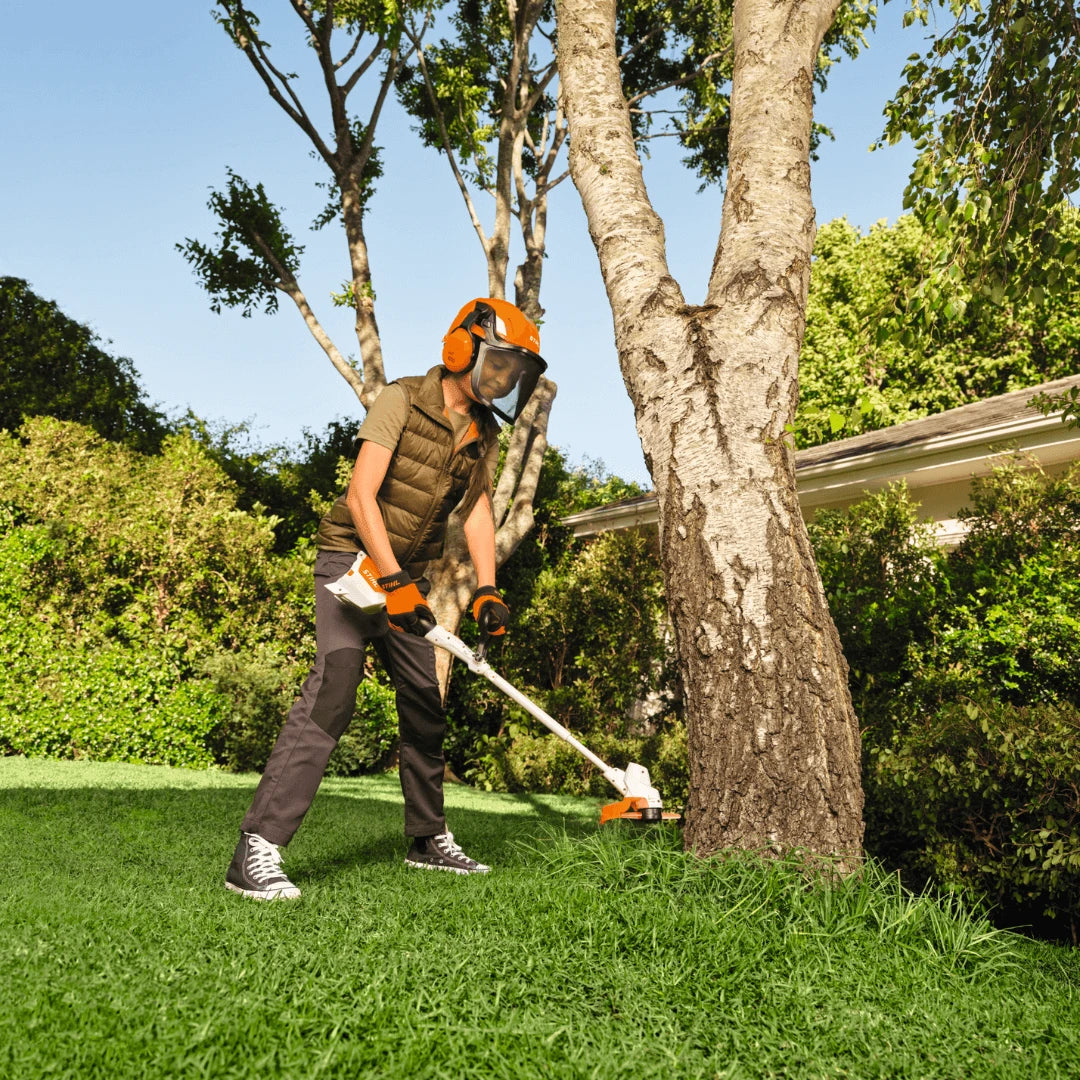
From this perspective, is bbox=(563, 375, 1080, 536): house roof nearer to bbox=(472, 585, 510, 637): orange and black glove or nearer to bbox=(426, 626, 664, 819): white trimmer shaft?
bbox=(472, 585, 510, 637): orange and black glove

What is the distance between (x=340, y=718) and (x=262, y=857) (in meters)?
0.53

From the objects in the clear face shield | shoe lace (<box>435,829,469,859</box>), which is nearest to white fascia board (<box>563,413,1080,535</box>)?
the clear face shield

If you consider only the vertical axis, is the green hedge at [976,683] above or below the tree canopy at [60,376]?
below

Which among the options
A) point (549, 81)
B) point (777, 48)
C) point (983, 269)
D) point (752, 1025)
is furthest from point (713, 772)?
point (549, 81)

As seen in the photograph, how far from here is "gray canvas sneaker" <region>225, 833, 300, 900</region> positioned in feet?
9.64

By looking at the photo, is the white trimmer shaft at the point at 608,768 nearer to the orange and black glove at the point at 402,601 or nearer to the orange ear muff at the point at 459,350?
the orange and black glove at the point at 402,601

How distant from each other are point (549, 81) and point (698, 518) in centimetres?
1042

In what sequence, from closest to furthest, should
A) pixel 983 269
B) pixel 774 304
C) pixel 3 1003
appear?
1. pixel 3 1003
2. pixel 774 304
3. pixel 983 269

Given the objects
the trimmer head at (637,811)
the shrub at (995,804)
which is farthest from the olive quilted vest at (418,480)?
the shrub at (995,804)

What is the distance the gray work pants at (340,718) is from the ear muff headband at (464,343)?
865mm

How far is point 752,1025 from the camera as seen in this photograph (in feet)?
6.75

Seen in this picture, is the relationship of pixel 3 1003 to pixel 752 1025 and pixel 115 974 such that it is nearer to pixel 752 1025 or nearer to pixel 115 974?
pixel 115 974

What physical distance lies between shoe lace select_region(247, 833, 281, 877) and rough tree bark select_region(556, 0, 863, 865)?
138 cm

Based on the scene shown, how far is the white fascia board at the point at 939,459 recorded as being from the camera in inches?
287
